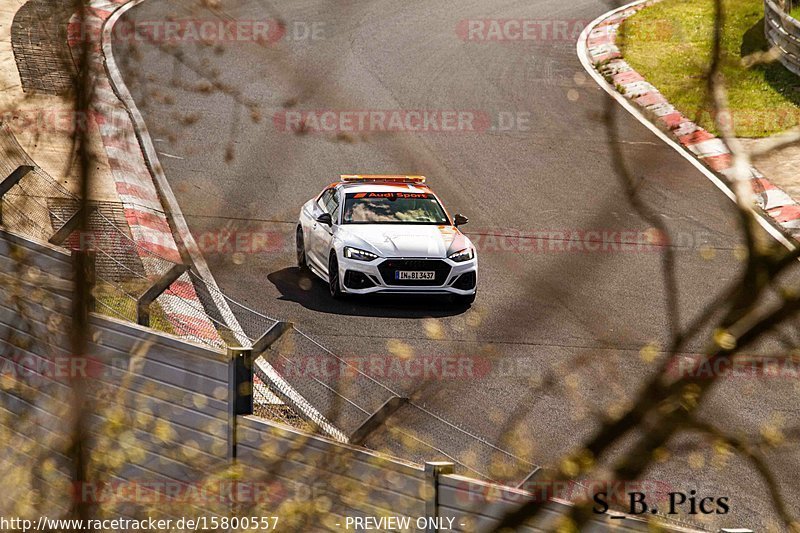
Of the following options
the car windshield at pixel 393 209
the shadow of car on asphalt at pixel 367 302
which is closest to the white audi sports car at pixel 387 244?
the car windshield at pixel 393 209

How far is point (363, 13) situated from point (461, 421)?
23.9 m

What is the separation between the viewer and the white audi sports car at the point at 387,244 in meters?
13.5

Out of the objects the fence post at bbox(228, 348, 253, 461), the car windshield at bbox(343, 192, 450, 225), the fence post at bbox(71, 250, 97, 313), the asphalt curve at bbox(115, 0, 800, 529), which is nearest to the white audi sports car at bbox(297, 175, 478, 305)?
the car windshield at bbox(343, 192, 450, 225)

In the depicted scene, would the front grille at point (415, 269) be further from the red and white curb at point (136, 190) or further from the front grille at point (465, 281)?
the red and white curb at point (136, 190)

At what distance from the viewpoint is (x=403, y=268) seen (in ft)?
44.4

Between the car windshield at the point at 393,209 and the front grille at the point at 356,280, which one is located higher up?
the car windshield at the point at 393,209

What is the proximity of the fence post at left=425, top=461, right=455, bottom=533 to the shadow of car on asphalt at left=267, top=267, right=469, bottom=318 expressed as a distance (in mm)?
8391

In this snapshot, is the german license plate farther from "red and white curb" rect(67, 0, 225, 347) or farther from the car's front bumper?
"red and white curb" rect(67, 0, 225, 347)

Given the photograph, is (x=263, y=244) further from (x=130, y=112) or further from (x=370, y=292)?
(x=130, y=112)

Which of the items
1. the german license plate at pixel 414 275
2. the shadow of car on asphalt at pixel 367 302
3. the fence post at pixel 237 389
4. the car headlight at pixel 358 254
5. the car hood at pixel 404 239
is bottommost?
the shadow of car on asphalt at pixel 367 302

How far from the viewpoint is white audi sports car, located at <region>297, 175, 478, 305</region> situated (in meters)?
13.5

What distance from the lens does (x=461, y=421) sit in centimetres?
1001

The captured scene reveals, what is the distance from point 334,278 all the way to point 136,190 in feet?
18.3

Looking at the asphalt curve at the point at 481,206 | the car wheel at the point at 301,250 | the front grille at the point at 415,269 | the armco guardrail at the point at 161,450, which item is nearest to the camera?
the asphalt curve at the point at 481,206
